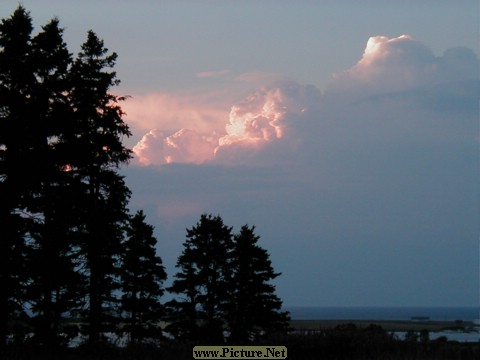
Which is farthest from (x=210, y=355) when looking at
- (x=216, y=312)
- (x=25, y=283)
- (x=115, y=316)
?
(x=216, y=312)

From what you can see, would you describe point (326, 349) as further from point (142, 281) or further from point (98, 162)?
point (142, 281)

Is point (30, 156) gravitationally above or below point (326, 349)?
above

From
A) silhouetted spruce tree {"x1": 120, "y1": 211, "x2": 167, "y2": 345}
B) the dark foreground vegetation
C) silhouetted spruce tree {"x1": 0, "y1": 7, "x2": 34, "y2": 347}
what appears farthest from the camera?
silhouetted spruce tree {"x1": 120, "y1": 211, "x2": 167, "y2": 345}

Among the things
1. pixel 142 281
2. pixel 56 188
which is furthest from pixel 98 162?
pixel 142 281

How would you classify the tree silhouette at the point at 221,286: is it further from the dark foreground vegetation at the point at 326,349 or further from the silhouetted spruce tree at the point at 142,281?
the dark foreground vegetation at the point at 326,349

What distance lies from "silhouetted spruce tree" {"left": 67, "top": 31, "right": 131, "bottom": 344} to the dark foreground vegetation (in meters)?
11.5

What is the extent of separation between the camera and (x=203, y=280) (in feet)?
185

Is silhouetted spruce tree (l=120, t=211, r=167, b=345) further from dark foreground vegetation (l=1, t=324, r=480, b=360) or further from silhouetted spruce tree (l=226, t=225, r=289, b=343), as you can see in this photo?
dark foreground vegetation (l=1, t=324, r=480, b=360)

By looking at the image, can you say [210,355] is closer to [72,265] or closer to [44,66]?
[72,265]

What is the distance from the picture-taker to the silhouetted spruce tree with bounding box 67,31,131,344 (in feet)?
113

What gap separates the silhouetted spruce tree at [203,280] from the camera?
55719mm

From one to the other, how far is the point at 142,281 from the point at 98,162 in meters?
17.2

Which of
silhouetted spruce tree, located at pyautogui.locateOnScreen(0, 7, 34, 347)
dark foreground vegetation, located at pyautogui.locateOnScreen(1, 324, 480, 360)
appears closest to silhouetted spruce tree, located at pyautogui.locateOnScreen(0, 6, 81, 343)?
silhouetted spruce tree, located at pyautogui.locateOnScreen(0, 7, 34, 347)

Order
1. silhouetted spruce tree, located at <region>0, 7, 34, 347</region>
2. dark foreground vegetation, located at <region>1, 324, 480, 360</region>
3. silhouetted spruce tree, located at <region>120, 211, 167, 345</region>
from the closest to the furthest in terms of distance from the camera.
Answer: dark foreground vegetation, located at <region>1, 324, 480, 360</region>, silhouetted spruce tree, located at <region>0, 7, 34, 347</region>, silhouetted spruce tree, located at <region>120, 211, 167, 345</region>
